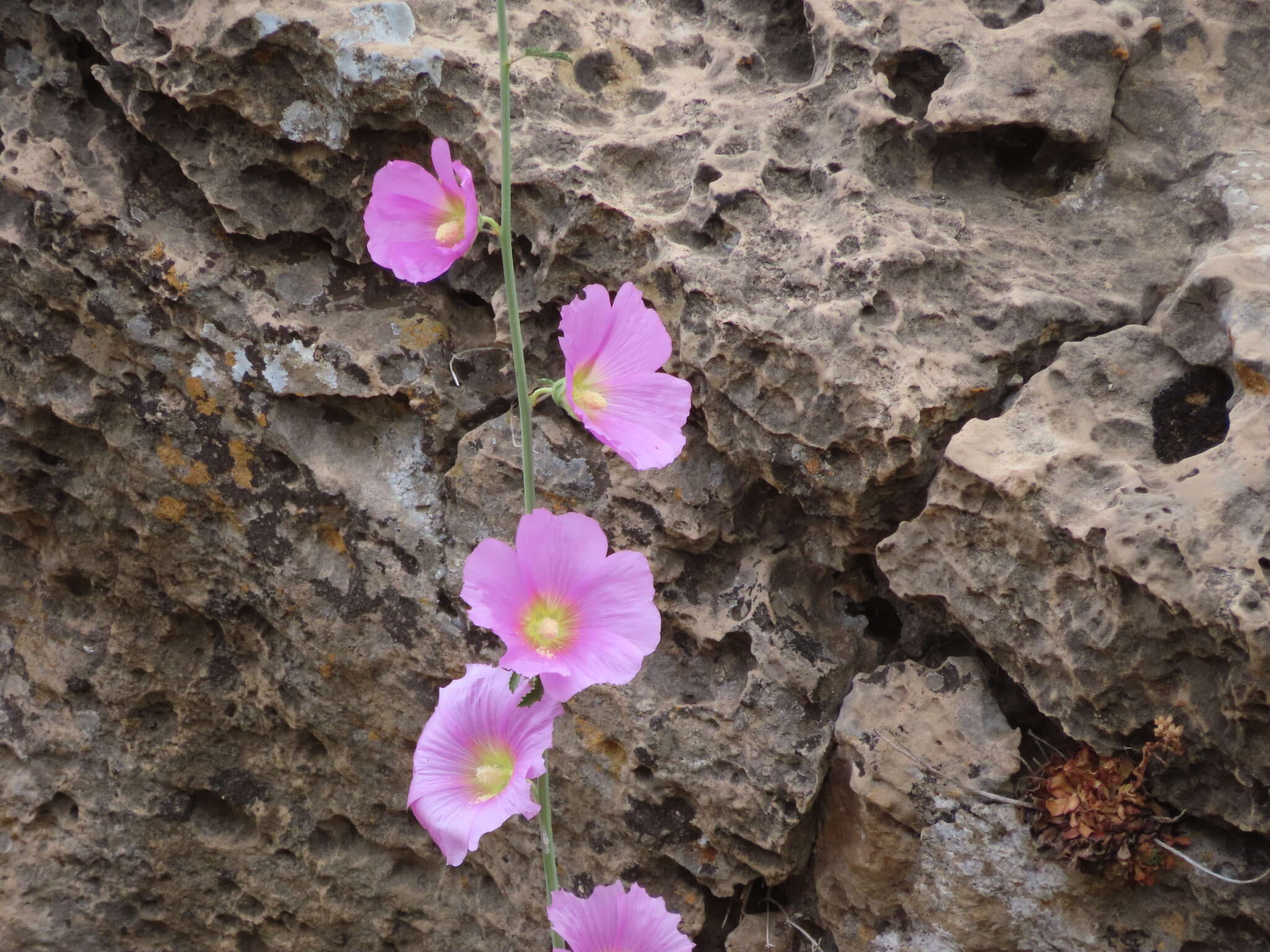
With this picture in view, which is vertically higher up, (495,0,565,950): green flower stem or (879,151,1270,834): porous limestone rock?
(495,0,565,950): green flower stem

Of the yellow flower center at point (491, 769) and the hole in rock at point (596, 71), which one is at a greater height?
the hole in rock at point (596, 71)

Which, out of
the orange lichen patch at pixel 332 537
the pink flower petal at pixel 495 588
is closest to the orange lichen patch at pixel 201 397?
the orange lichen patch at pixel 332 537

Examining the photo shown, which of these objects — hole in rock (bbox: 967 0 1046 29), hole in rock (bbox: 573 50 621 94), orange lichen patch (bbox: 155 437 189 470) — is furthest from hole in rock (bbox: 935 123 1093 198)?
orange lichen patch (bbox: 155 437 189 470)

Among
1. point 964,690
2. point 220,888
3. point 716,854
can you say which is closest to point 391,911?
point 220,888

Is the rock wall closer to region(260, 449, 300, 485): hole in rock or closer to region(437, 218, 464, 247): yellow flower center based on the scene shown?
region(260, 449, 300, 485): hole in rock

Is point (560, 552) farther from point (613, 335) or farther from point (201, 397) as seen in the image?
point (201, 397)

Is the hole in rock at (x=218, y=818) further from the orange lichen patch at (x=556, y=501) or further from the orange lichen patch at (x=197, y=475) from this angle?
the orange lichen patch at (x=556, y=501)

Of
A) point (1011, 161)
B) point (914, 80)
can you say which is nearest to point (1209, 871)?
point (1011, 161)
